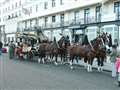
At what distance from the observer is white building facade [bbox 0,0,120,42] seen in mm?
45425

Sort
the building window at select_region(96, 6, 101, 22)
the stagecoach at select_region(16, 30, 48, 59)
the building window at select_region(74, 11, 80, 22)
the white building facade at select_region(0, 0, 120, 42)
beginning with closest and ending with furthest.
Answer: the stagecoach at select_region(16, 30, 48, 59)
the white building facade at select_region(0, 0, 120, 42)
the building window at select_region(96, 6, 101, 22)
the building window at select_region(74, 11, 80, 22)

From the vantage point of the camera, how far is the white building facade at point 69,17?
45425 millimetres

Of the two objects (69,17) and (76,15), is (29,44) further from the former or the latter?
(69,17)

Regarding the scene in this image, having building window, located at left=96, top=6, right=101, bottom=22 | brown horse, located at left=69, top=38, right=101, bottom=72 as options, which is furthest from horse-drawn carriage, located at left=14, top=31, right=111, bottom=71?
building window, located at left=96, top=6, right=101, bottom=22

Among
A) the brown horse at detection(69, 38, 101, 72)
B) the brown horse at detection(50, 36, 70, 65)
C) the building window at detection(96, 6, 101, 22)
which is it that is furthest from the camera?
the building window at detection(96, 6, 101, 22)

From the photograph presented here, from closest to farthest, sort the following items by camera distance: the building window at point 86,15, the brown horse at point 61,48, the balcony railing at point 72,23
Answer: the brown horse at point 61,48 → the balcony railing at point 72,23 → the building window at point 86,15

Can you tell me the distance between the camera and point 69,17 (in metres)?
59.0

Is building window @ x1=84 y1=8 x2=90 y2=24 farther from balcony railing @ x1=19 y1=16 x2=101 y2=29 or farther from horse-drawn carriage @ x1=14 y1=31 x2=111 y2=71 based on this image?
horse-drawn carriage @ x1=14 y1=31 x2=111 y2=71

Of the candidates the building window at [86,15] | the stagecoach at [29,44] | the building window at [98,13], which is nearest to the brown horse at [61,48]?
the stagecoach at [29,44]

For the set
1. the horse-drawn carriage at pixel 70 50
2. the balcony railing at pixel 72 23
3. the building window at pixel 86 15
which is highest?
the building window at pixel 86 15

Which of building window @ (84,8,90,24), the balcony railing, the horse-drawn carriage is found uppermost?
building window @ (84,8,90,24)

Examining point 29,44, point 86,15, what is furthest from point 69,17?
point 29,44

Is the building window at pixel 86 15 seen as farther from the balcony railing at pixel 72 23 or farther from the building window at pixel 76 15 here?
the building window at pixel 76 15

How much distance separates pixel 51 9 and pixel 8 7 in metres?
36.1
